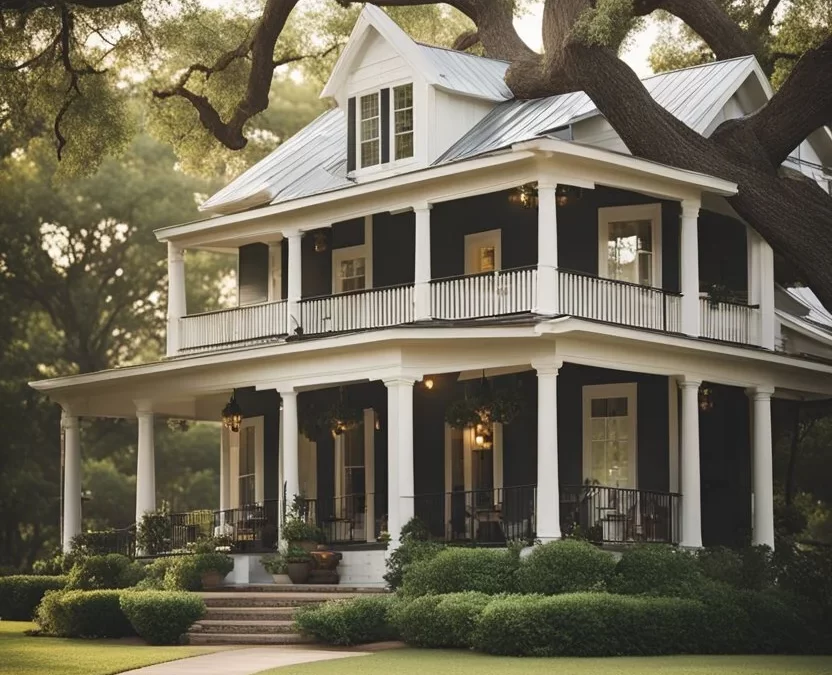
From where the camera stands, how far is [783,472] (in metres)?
38.2

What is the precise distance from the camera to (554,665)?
1994 cm

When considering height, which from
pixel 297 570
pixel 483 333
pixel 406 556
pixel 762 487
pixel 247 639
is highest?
pixel 483 333

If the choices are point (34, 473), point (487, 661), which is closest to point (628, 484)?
point (487, 661)

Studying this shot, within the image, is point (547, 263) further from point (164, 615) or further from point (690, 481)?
point (164, 615)

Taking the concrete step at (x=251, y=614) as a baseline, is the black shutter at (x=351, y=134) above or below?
above

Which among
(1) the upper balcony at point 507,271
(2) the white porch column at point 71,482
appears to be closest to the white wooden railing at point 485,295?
(1) the upper balcony at point 507,271

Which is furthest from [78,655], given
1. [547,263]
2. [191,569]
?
[547,263]

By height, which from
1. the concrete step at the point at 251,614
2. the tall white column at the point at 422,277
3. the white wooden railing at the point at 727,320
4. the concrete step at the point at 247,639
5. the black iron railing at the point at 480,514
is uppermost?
the tall white column at the point at 422,277

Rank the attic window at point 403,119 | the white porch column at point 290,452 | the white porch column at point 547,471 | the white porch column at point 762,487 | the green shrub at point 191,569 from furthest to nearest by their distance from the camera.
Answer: the attic window at point 403,119, the white porch column at point 762,487, the white porch column at point 290,452, the green shrub at point 191,569, the white porch column at point 547,471

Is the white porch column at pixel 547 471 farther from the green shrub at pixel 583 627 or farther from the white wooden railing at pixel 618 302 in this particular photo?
the green shrub at pixel 583 627

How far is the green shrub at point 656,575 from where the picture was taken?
76.8 ft

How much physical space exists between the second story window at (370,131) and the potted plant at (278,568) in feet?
25.7

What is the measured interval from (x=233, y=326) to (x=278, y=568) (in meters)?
5.71

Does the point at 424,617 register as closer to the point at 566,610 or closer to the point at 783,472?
the point at 566,610
